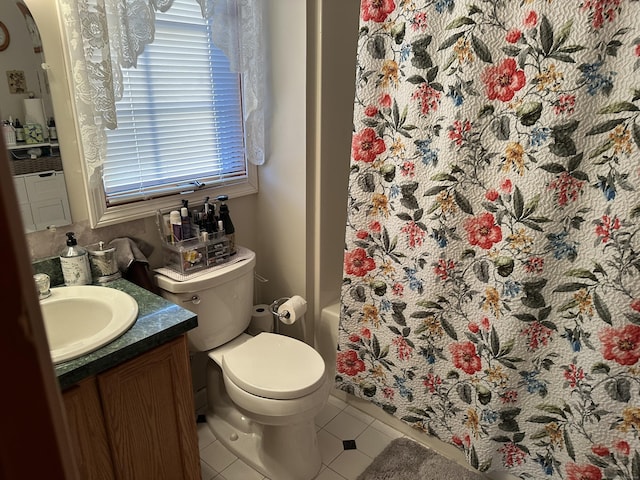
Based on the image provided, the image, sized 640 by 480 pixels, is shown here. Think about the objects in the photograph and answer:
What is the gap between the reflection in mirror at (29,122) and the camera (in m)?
1.34

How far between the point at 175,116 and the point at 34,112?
531mm

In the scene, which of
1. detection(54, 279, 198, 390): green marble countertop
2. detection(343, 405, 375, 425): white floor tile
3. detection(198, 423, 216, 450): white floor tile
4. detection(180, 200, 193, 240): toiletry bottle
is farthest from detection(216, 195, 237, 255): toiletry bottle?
detection(343, 405, 375, 425): white floor tile

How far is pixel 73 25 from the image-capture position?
4.37ft

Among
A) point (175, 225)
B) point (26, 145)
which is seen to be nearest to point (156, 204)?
point (175, 225)

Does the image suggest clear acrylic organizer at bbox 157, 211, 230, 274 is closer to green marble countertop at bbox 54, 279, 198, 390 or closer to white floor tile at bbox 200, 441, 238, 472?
green marble countertop at bbox 54, 279, 198, 390

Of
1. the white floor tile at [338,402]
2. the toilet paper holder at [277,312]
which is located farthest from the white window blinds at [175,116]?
the white floor tile at [338,402]

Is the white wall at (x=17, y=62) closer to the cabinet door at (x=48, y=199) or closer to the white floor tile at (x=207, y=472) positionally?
the cabinet door at (x=48, y=199)

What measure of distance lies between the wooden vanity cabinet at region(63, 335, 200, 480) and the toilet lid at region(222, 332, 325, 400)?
0.79 ft

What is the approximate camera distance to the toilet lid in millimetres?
1564

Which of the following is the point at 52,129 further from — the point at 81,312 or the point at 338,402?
the point at 338,402

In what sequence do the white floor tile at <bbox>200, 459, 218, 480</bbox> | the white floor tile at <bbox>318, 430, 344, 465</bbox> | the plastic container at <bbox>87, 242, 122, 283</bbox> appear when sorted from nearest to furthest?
the plastic container at <bbox>87, 242, 122, 283</bbox> → the white floor tile at <bbox>200, 459, 218, 480</bbox> → the white floor tile at <bbox>318, 430, 344, 465</bbox>

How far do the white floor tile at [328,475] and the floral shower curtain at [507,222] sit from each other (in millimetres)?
382

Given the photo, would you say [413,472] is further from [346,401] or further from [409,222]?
[409,222]

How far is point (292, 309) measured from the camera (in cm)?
198
